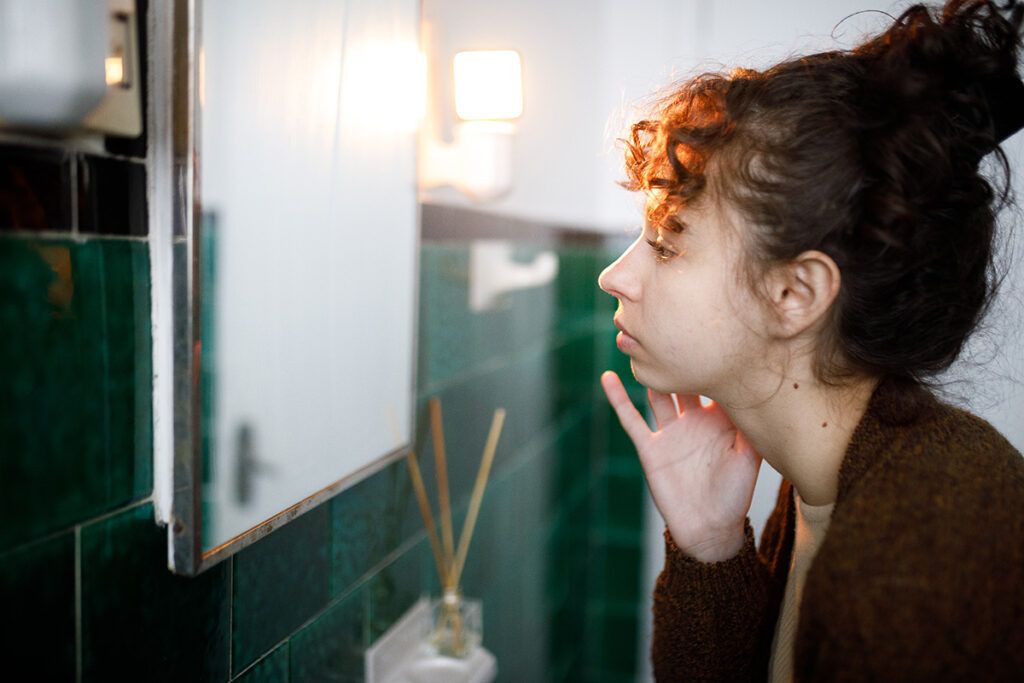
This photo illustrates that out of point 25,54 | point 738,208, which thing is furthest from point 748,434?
point 25,54

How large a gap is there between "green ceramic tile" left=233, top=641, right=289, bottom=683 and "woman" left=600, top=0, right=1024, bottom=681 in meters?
Result: 0.53

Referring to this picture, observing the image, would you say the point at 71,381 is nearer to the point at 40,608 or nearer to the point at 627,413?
the point at 40,608

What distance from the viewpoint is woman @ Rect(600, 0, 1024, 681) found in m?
0.68

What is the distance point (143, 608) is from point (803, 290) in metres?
0.72

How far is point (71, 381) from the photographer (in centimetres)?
61

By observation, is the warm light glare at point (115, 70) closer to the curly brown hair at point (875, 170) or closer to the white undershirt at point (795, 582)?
the curly brown hair at point (875, 170)

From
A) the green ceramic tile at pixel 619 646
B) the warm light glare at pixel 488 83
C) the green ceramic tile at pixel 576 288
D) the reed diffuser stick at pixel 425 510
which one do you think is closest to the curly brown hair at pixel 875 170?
the warm light glare at pixel 488 83

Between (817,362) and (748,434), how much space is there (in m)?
0.14

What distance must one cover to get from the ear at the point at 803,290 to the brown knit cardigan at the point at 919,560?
5.2 inches

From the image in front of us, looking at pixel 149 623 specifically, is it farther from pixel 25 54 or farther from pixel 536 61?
pixel 536 61

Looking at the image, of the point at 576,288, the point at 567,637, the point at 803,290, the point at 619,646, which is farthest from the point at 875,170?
the point at 619,646

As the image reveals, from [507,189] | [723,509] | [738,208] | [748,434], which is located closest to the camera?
[738,208]

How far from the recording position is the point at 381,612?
46.1 inches

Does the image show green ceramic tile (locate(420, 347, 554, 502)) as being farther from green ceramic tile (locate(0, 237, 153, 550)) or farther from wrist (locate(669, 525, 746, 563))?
green ceramic tile (locate(0, 237, 153, 550))
